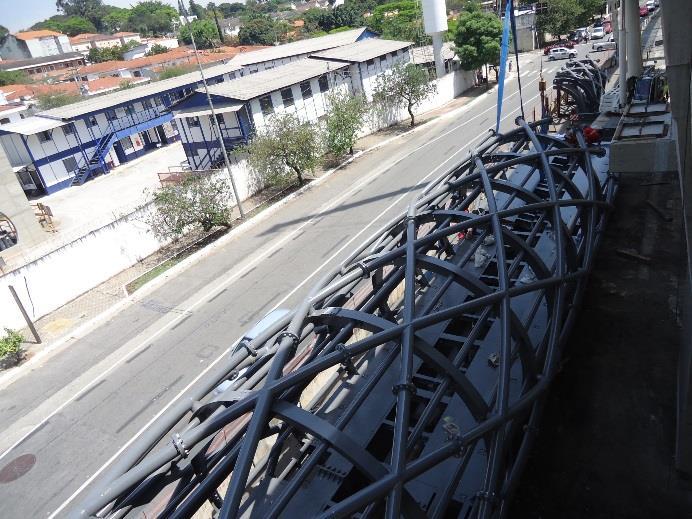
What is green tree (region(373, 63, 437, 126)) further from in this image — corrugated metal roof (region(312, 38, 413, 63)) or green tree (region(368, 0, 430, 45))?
green tree (region(368, 0, 430, 45))

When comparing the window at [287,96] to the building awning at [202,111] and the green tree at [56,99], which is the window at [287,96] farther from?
the green tree at [56,99]

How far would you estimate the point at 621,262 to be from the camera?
13414mm

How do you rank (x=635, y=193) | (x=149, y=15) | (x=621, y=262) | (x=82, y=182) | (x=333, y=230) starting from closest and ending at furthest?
1. (x=621, y=262)
2. (x=635, y=193)
3. (x=333, y=230)
4. (x=82, y=182)
5. (x=149, y=15)

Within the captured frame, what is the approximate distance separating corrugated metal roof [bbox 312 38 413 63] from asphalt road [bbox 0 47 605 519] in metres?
17.9

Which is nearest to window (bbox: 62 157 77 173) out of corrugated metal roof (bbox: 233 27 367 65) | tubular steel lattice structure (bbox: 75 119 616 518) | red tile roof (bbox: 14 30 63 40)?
corrugated metal roof (bbox: 233 27 367 65)

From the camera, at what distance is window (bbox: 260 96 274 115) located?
37000mm

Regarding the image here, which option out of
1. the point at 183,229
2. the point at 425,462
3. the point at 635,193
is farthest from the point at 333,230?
the point at 425,462

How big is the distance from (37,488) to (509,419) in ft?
44.9

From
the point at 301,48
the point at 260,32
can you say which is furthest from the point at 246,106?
the point at 260,32

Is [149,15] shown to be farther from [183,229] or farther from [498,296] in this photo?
[498,296]

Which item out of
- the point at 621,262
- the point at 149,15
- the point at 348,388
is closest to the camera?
the point at 348,388

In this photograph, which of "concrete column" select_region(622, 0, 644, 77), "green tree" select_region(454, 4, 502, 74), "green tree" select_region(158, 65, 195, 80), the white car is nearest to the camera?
"concrete column" select_region(622, 0, 644, 77)

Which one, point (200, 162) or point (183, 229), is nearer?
point (183, 229)

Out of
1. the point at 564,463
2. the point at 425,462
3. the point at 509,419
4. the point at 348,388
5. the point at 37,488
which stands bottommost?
the point at 37,488
